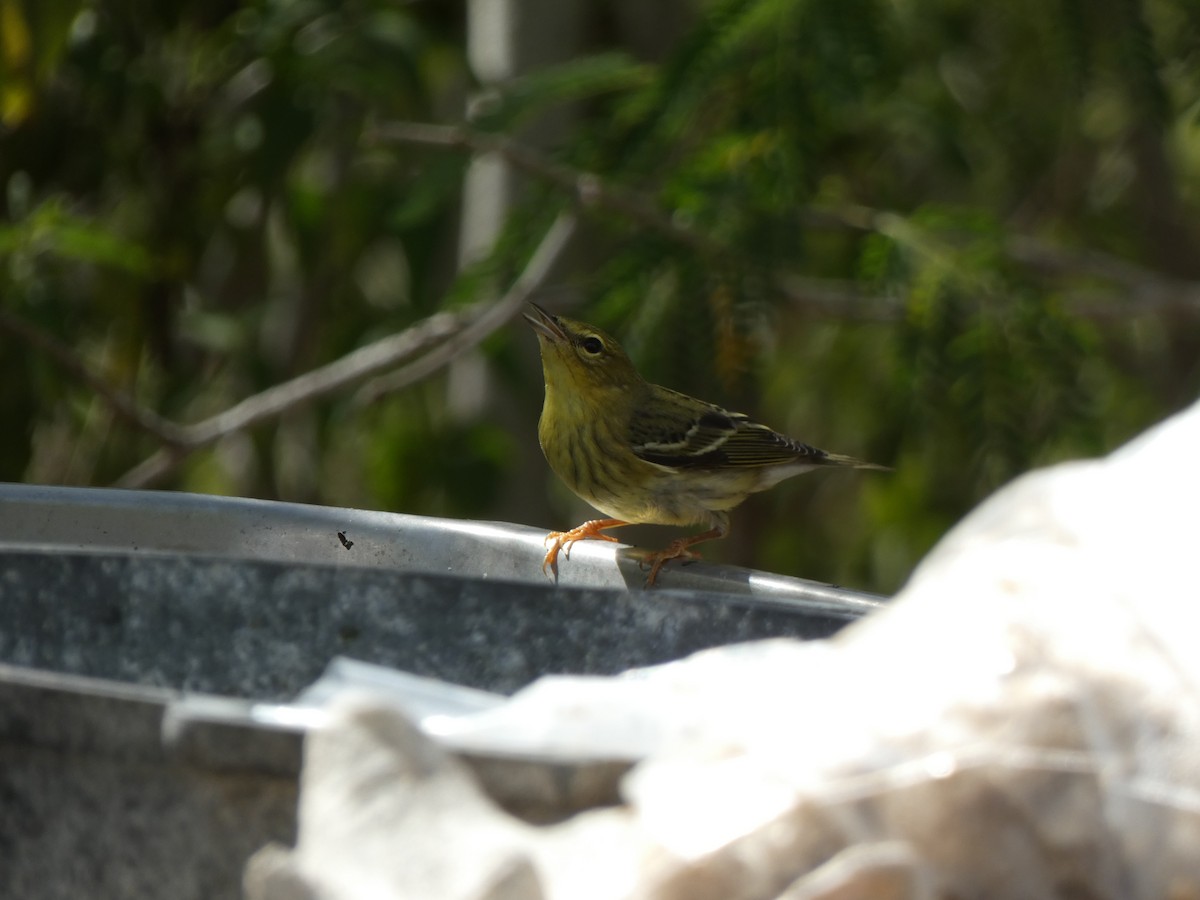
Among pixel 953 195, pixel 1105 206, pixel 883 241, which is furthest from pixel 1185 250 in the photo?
pixel 883 241

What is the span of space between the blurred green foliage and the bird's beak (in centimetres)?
16

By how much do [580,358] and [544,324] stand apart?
0.31 metres

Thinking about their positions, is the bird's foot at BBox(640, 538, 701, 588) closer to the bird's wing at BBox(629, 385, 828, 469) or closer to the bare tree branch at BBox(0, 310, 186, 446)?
the bird's wing at BBox(629, 385, 828, 469)

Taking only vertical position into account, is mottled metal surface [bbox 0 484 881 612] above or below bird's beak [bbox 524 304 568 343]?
above

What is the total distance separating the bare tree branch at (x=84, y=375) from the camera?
3.59 meters

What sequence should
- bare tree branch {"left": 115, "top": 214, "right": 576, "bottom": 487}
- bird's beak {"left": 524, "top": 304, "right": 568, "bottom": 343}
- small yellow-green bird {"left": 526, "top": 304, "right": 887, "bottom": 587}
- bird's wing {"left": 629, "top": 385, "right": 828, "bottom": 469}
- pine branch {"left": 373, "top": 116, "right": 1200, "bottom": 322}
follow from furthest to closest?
bird's wing {"left": 629, "top": 385, "right": 828, "bottom": 469}, small yellow-green bird {"left": 526, "top": 304, "right": 887, "bottom": 587}, bird's beak {"left": 524, "top": 304, "right": 568, "bottom": 343}, bare tree branch {"left": 115, "top": 214, "right": 576, "bottom": 487}, pine branch {"left": 373, "top": 116, "right": 1200, "bottom": 322}

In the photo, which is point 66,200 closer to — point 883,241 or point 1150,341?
point 883,241

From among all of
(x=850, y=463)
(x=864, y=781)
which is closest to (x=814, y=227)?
(x=850, y=463)

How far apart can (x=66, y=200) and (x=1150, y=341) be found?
14.8 ft

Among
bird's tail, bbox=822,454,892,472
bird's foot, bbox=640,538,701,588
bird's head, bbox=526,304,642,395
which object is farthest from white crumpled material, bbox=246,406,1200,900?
bird's tail, bbox=822,454,892,472

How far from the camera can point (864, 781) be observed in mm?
979

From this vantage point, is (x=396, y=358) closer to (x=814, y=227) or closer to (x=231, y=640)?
(x=814, y=227)

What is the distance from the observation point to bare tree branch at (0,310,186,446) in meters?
3.59

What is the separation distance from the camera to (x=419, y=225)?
4625 mm
